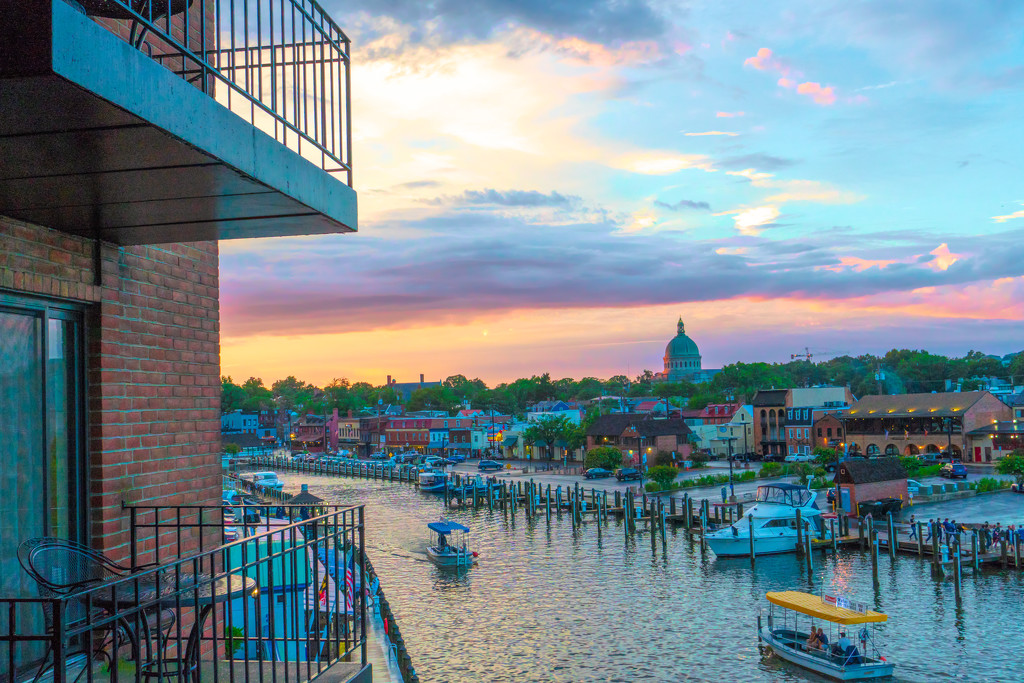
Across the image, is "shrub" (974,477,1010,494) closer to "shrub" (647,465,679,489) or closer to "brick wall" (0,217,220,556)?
"shrub" (647,465,679,489)

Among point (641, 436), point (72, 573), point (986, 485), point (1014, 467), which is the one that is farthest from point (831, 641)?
point (641, 436)

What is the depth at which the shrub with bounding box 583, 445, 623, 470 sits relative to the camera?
3317 inches

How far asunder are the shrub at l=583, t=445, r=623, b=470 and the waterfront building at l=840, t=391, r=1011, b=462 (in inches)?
1087

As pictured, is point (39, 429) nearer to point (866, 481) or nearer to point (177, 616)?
point (177, 616)

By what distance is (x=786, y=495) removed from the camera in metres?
47.6

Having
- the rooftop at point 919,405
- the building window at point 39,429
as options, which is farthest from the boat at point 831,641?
the rooftop at point 919,405

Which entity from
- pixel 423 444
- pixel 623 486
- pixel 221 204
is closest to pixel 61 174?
pixel 221 204

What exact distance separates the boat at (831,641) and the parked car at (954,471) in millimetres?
45968

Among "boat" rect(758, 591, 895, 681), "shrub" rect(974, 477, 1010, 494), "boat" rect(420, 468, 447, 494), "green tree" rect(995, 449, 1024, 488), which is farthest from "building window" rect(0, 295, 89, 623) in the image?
"boat" rect(420, 468, 447, 494)

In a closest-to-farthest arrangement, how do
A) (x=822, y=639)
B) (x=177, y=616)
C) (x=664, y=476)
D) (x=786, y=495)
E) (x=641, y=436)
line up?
(x=177, y=616) < (x=822, y=639) < (x=786, y=495) < (x=664, y=476) < (x=641, y=436)

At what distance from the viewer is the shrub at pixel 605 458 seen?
8425cm

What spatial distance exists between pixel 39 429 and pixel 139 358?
128 centimetres

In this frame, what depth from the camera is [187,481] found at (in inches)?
322

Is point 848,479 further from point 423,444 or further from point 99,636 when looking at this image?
point 423,444
